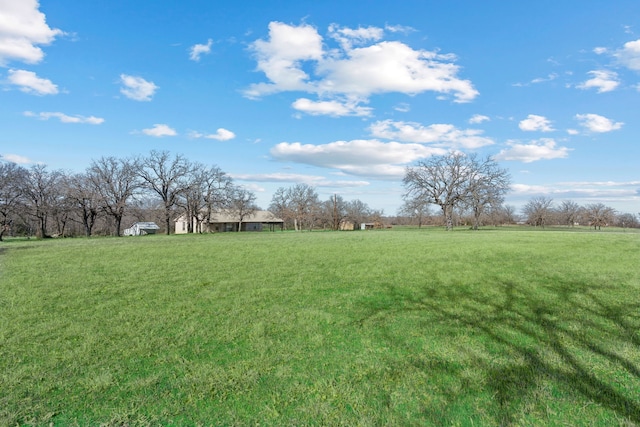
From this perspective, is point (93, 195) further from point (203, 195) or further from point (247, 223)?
point (247, 223)

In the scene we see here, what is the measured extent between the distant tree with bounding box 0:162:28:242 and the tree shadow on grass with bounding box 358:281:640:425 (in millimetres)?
49663

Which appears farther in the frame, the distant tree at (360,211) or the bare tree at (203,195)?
the distant tree at (360,211)

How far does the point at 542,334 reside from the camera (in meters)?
5.56

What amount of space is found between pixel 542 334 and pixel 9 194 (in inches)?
2123

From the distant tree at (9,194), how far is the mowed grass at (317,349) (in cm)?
4081

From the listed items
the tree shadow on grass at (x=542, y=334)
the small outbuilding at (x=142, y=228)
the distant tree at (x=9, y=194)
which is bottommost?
the tree shadow on grass at (x=542, y=334)

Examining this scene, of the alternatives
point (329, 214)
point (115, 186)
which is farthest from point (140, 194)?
point (329, 214)

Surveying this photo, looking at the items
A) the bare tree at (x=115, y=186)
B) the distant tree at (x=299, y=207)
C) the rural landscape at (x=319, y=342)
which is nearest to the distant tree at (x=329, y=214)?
the distant tree at (x=299, y=207)

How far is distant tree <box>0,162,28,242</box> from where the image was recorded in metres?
39.8

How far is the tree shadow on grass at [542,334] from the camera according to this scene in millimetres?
3816

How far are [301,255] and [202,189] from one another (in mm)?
49210

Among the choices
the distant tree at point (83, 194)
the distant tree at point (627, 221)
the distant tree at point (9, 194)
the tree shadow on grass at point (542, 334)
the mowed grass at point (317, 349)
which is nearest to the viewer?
the mowed grass at point (317, 349)

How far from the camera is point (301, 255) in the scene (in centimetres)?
1383

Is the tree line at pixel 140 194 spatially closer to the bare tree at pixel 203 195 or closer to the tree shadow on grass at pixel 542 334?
the bare tree at pixel 203 195
